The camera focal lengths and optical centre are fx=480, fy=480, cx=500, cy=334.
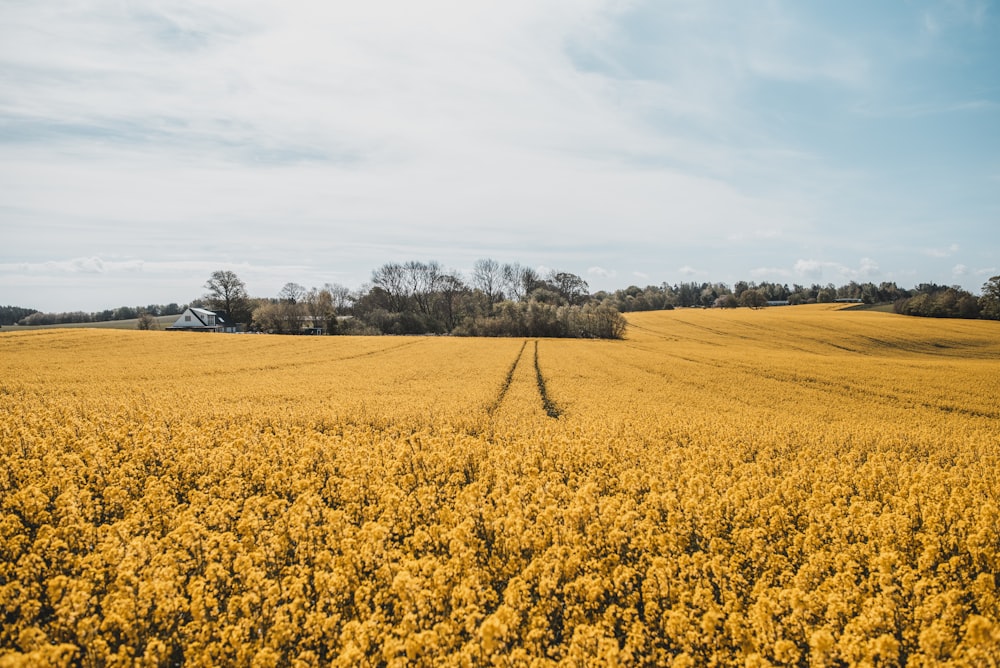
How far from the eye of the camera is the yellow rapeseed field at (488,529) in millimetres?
5605

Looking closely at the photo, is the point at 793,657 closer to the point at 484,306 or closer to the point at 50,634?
the point at 50,634

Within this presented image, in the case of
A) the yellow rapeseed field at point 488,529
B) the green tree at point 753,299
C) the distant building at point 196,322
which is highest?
the green tree at point 753,299

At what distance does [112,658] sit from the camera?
202 inches

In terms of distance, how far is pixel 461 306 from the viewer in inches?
3406

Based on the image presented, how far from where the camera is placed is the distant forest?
66.4 meters

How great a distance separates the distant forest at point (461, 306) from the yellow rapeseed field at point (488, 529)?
1799 inches

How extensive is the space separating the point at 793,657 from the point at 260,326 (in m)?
83.1

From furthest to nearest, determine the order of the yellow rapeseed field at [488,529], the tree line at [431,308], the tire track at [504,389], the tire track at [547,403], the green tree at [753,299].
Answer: the green tree at [753,299] < the tree line at [431,308] < the tire track at [504,389] < the tire track at [547,403] < the yellow rapeseed field at [488,529]

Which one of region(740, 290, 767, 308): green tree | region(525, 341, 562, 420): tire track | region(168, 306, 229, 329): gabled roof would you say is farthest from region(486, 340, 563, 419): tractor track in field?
region(740, 290, 767, 308): green tree

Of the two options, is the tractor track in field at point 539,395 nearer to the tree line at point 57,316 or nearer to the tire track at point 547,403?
the tire track at point 547,403

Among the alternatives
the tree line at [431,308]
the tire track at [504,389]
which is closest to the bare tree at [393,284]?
the tree line at [431,308]

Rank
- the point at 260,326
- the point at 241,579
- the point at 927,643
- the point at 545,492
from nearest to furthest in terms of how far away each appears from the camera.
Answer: the point at 927,643
the point at 241,579
the point at 545,492
the point at 260,326

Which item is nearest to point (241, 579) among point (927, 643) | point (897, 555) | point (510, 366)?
point (927, 643)

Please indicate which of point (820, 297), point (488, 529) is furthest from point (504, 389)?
point (820, 297)
